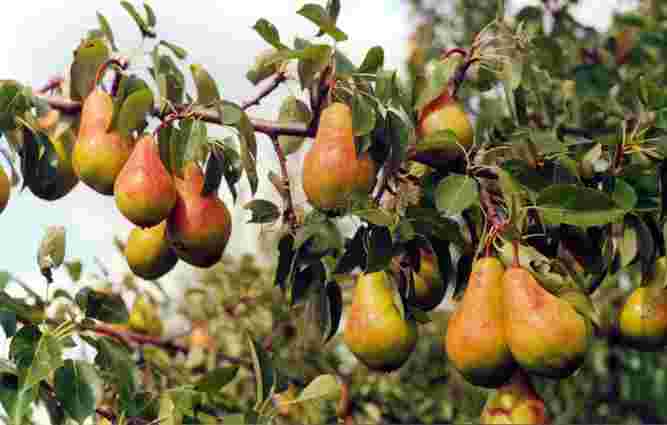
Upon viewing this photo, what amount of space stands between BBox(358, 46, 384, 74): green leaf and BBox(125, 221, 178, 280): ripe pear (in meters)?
0.36

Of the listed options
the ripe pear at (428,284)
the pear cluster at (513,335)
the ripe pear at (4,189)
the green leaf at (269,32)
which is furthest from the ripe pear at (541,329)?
the ripe pear at (4,189)

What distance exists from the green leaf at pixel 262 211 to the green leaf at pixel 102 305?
23cm

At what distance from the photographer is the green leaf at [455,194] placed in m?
→ 1.07

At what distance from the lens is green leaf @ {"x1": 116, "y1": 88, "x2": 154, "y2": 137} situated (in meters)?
1.15

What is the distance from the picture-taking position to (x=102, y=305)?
1260 millimetres

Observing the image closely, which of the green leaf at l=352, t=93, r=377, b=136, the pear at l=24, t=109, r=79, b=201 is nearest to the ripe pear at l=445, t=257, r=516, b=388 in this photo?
the green leaf at l=352, t=93, r=377, b=136

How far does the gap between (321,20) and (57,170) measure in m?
0.43

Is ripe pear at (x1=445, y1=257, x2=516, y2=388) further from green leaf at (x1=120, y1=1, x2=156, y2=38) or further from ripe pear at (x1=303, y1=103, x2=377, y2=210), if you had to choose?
green leaf at (x1=120, y1=1, x2=156, y2=38)

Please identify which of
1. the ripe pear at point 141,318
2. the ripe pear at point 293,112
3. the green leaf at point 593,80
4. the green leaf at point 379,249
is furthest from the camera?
the green leaf at point 593,80

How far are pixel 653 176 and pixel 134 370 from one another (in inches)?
30.4

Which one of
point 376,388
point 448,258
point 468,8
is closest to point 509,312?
point 448,258

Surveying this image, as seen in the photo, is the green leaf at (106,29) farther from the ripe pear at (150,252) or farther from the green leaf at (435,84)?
the green leaf at (435,84)

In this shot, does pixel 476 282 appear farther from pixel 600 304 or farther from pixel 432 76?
pixel 600 304

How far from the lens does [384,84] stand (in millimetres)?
1118
